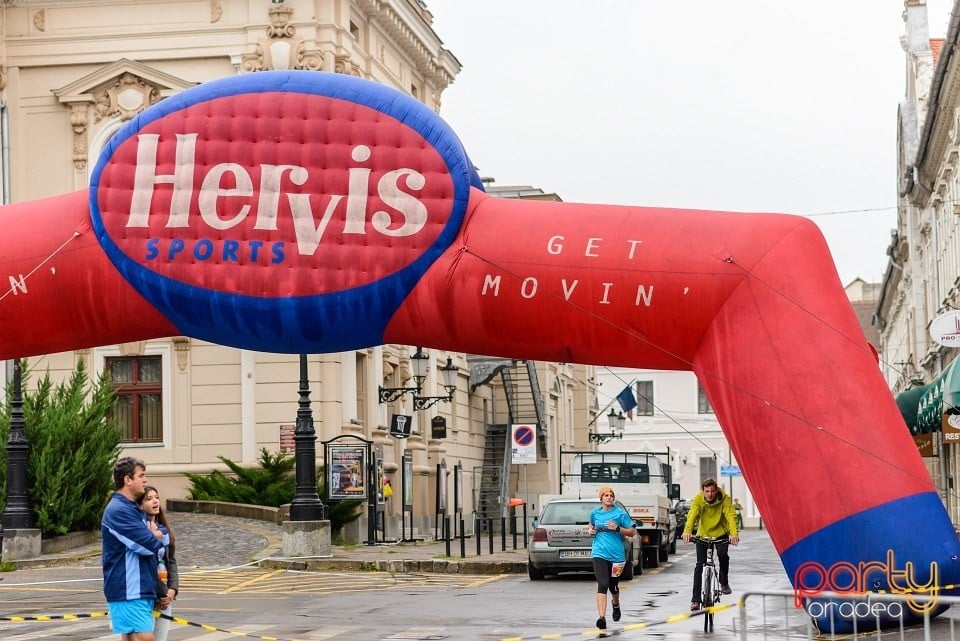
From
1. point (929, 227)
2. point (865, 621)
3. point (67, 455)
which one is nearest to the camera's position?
point (865, 621)

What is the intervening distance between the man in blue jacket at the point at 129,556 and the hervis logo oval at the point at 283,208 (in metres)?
4.33

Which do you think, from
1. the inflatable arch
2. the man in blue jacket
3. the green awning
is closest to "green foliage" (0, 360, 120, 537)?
the inflatable arch

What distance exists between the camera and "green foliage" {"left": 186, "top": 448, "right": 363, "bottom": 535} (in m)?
36.5

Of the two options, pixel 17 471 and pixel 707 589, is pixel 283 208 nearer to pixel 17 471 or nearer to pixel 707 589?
pixel 707 589

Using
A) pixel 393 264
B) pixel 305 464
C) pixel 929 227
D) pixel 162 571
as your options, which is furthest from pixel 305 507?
pixel 929 227

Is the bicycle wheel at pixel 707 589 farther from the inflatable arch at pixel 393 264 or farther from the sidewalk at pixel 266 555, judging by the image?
the sidewalk at pixel 266 555

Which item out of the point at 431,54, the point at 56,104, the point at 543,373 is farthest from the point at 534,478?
the point at 56,104

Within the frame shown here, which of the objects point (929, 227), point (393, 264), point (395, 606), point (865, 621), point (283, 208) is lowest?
point (395, 606)

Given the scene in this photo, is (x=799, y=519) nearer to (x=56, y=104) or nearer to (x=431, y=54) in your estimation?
(x=56, y=104)

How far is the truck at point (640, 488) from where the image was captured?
98.2 feet

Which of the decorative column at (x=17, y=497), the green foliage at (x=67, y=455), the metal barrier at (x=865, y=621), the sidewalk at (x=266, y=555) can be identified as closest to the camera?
the metal barrier at (x=865, y=621)

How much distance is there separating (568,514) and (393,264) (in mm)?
11877

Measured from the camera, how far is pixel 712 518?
18.0 meters

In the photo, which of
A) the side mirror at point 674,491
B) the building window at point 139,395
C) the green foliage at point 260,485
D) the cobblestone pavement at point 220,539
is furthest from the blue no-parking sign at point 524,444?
the building window at point 139,395
